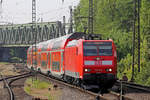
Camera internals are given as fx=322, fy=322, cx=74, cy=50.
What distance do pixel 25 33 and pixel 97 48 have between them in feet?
304

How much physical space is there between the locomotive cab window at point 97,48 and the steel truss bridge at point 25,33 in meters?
71.0

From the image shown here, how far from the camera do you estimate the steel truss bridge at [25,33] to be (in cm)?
9805

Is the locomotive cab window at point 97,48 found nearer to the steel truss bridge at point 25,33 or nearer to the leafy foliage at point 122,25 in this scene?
the leafy foliage at point 122,25

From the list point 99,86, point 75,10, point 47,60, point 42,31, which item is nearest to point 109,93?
point 99,86

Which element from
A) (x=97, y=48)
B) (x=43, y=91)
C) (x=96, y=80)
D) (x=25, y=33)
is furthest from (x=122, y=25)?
(x=25, y=33)

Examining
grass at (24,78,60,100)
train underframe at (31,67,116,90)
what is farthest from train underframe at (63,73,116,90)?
grass at (24,78,60,100)

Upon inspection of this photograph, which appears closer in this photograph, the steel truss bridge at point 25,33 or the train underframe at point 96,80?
the train underframe at point 96,80

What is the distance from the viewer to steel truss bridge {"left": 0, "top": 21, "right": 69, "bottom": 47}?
98050mm

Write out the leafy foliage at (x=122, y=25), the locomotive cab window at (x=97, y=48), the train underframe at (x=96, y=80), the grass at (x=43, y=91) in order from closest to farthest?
the grass at (x=43, y=91) < the train underframe at (x=96, y=80) < the locomotive cab window at (x=97, y=48) < the leafy foliage at (x=122, y=25)

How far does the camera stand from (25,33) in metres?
109

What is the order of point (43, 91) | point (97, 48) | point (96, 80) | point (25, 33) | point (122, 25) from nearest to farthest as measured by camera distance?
point (96, 80) → point (97, 48) → point (43, 91) → point (122, 25) → point (25, 33)

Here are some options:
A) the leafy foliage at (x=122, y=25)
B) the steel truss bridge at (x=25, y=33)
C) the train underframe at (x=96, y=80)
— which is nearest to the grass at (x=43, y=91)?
the train underframe at (x=96, y=80)

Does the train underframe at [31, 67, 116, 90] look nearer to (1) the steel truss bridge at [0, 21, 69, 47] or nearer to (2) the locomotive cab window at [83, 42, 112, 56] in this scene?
(2) the locomotive cab window at [83, 42, 112, 56]

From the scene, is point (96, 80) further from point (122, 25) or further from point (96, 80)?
point (122, 25)
